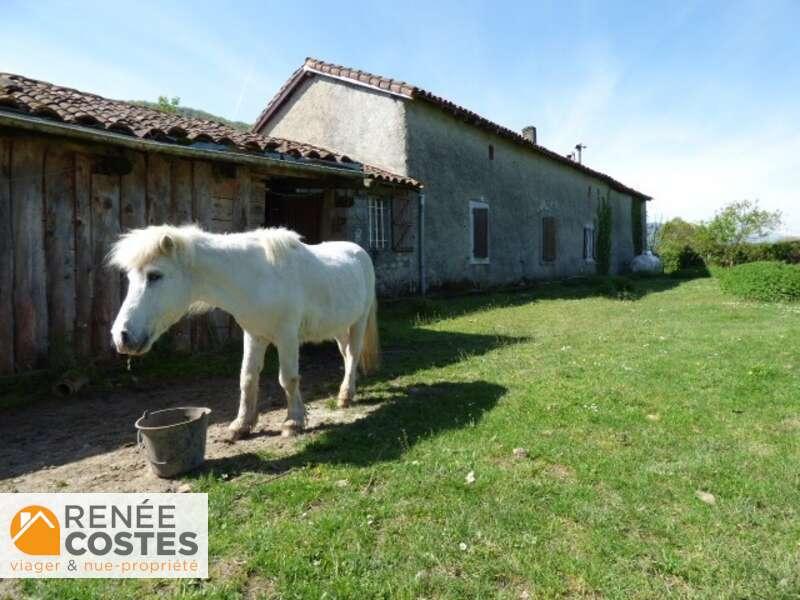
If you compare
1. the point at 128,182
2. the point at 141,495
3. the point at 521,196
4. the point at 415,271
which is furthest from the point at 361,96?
the point at 141,495

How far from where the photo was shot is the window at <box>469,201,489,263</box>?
49.2 ft

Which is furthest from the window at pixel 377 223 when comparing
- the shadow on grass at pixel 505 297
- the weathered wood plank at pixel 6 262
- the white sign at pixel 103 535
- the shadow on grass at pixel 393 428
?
the white sign at pixel 103 535

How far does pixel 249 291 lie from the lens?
3.75 meters

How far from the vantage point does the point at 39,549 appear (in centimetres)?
258

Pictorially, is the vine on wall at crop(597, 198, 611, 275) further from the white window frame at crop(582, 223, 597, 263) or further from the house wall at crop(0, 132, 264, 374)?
the house wall at crop(0, 132, 264, 374)

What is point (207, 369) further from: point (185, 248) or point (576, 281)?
point (576, 281)

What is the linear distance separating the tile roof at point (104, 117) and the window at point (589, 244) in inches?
664

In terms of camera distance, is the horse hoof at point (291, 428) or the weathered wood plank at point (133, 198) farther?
the weathered wood plank at point (133, 198)

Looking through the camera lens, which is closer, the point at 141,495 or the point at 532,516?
the point at 532,516

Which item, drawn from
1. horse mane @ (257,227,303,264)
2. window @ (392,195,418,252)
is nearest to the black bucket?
horse mane @ (257,227,303,264)

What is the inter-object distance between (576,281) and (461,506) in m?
18.2

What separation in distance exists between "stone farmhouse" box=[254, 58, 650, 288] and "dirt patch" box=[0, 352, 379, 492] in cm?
671

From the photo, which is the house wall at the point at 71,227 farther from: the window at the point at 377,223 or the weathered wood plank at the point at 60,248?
the window at the point at 377,223

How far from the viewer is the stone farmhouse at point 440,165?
12523mm
